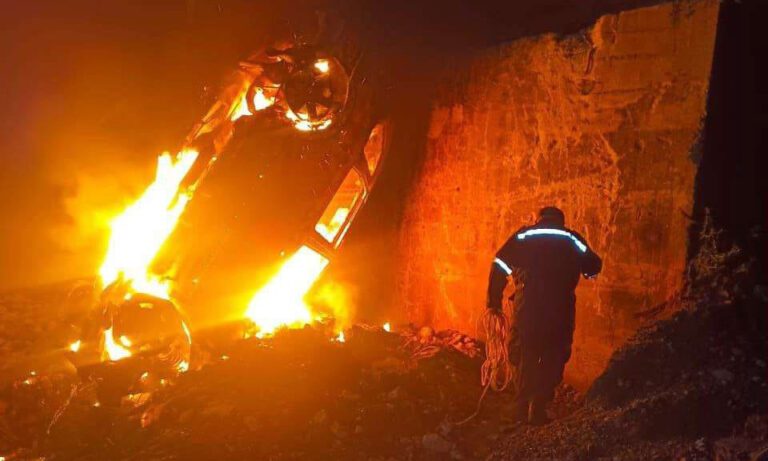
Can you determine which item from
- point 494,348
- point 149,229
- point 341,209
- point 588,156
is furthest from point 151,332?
point 588,156

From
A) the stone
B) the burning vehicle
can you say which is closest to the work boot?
the stone

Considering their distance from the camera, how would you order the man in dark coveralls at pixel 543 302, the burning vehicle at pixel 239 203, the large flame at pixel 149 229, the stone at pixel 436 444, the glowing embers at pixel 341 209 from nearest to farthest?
1. the stone at pixel 436 444
2. the man in dark coveralls at pixel 543 302
3. the burning vehicle at pixel 239 203
4. the large flame at pixel 149 229
5. the glowing embers at pixel 341 209

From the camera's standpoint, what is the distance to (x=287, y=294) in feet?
24.9

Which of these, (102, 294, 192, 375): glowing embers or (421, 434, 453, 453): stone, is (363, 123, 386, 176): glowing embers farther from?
(421, 434, 453, 453): stone

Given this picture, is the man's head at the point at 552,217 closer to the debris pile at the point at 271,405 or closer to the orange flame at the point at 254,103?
the debris pile at the point at 271,405

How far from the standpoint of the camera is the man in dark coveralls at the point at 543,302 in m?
5.14

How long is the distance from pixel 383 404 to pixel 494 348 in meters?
1.12

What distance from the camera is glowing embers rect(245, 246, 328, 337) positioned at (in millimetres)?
7352

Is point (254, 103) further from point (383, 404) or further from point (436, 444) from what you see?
point (436, 444)

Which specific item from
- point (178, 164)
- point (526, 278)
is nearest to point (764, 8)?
point (526, 278)

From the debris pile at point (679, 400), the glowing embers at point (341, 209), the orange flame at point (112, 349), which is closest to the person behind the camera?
the debris pile at point (679, 400)

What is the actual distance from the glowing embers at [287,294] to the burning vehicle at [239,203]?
30mm

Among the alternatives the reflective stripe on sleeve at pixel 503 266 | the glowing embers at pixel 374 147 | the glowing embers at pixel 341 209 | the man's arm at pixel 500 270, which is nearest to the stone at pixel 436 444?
the man's arm at pixel 500 270

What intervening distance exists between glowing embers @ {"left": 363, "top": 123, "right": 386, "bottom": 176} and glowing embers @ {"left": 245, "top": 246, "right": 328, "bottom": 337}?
1.27m
